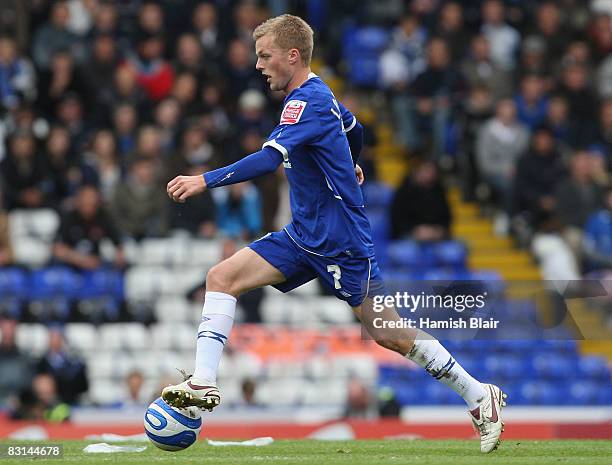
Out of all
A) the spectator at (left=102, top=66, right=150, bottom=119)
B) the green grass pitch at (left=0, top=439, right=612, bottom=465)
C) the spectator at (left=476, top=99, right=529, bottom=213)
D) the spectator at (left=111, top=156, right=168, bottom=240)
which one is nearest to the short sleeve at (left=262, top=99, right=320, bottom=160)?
the green grass pitch at (left=0, top=439, right=612, bottom=465)

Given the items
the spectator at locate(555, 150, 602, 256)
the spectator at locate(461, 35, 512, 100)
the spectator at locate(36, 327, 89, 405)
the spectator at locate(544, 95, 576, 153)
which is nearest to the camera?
the spectator at locate(36, 327, 89, 405)

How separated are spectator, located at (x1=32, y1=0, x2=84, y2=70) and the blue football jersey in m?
9.14

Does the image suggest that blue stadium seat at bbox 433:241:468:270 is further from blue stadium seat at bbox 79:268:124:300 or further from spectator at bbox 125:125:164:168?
blue stadium seat at bbox 79:268:124:300

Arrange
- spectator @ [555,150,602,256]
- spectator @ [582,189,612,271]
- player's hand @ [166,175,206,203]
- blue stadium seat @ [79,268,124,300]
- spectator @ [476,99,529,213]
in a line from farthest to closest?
1. spectator @ [476,99,529,213]
2. spectator @ [555,150,602,256]
3. spectator @ [582,189,612,271]
4. blue stadium seat @ [79,268,124,300]
5. player's hand @ [166,175,206,203]

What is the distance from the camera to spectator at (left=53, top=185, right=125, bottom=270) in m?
15.2

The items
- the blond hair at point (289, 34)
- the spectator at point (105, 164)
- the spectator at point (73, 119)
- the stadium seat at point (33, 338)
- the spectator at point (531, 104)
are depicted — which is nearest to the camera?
the blond hair at point (289, 34)

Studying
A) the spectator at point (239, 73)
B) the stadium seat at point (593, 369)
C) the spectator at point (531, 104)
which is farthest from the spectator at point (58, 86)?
the stadium seat at point (593, 369)

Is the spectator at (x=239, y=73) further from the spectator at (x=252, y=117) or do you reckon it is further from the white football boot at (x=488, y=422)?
the white football boot at (x=488, y=422)

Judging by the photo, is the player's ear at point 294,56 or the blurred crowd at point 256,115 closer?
the player's ear at point 294,56

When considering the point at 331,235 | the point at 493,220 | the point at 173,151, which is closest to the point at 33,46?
the point at 173,151

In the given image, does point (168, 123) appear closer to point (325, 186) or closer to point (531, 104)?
point (531, 104)

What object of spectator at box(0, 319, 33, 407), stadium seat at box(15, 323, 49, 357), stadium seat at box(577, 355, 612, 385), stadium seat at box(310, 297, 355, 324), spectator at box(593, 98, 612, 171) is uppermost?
spectator at box(593, 98, 612, 171)

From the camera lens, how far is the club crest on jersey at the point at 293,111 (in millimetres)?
8359

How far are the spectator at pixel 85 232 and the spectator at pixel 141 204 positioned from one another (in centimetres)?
34
